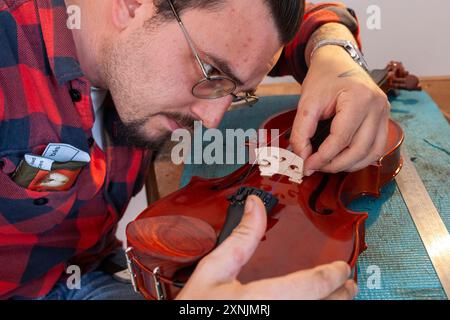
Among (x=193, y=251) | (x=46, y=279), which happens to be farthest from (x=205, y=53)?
(x=46, y=279)

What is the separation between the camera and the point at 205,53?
80 centimetres

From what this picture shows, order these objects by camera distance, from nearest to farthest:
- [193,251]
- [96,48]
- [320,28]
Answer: [193,251]
[96,48]
[320,28]

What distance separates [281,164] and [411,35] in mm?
1027

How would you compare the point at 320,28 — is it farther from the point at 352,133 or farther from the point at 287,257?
the point at 287,257

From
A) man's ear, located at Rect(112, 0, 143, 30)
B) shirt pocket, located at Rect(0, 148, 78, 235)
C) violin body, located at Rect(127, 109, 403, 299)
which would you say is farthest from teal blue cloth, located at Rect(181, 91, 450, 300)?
man's ear, located at Rect(112, 0, 143, 30)

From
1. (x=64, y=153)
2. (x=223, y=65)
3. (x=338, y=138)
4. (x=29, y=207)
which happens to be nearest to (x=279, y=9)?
(x=223, y=65)

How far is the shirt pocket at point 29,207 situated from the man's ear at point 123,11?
30 cm

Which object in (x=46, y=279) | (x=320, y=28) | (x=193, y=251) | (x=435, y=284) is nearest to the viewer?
(x=193, y=251)

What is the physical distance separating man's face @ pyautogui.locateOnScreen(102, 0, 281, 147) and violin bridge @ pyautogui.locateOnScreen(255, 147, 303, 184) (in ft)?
0.38

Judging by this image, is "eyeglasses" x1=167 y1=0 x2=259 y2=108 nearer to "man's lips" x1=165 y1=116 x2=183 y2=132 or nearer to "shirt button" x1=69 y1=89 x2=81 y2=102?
"man's lips" x1=165 y1=116 x2=183 y2=132

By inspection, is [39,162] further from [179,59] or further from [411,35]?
[411,35]

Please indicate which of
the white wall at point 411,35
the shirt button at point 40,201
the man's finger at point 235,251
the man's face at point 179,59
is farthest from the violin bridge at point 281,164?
the white wall at point 411,35

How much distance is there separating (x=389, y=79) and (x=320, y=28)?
279 mm

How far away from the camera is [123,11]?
0.81 m
